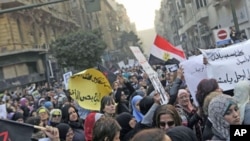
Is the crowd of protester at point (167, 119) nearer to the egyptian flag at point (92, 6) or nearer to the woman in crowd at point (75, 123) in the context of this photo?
the woman in crowd at point (75, 123)

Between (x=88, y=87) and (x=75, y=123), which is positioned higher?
(x=88, y=87)

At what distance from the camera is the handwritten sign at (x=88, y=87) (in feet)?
24.7

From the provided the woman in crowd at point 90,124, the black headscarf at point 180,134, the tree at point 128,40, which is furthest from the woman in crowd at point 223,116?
the tree at point 128,40

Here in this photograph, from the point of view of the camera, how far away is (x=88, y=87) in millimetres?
7734

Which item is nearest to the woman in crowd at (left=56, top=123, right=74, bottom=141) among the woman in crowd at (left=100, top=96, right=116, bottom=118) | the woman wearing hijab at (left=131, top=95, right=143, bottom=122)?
the woman in crowd at (left=100, top=96, right=116, bottom=118)

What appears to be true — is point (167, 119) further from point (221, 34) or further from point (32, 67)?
point (32, 67)

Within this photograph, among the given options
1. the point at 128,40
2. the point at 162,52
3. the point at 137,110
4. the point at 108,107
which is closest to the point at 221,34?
the point at 162,52

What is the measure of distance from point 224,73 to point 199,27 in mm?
37912

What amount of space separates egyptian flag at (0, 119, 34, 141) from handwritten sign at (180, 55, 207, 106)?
3.14 m

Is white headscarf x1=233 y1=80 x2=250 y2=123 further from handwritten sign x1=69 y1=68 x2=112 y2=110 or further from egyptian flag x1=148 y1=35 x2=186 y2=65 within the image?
egyptian flag x1=148 y1=35 x2=186 y2=65

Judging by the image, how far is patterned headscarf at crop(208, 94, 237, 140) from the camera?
135 inches

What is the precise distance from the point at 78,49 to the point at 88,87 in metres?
30.1

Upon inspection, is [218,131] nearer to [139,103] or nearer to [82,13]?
[139,103]

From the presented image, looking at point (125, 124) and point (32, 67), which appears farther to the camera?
point (32, 67)
